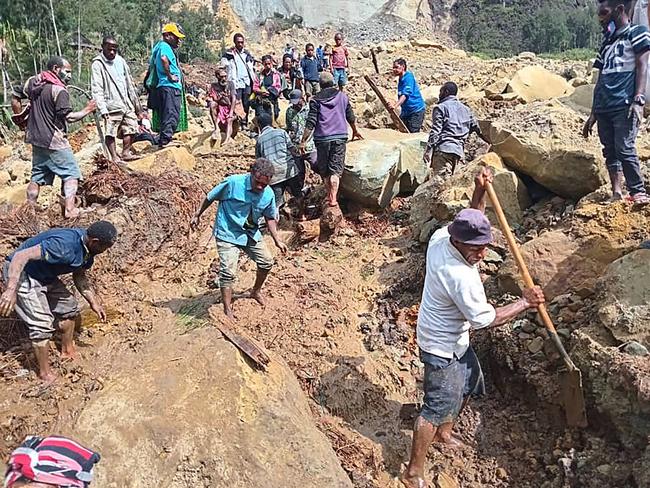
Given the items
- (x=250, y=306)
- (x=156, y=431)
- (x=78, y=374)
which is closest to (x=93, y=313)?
(x=78, y=374)

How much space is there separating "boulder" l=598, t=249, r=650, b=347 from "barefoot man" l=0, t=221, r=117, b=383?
10.8ft

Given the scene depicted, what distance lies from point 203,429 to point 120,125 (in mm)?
4685

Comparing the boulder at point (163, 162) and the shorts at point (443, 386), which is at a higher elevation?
the boulder at point (163, 162)

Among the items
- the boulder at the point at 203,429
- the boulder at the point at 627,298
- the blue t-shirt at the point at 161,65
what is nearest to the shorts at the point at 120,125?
the blue t-shirt at the point at 161,65

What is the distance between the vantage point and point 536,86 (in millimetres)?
10766

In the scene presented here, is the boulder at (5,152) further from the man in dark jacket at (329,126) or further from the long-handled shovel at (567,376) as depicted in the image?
the long-handled shovel at (567,376)

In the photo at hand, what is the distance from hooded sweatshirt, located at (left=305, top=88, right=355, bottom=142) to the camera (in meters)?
6.23

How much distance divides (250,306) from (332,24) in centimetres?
3892

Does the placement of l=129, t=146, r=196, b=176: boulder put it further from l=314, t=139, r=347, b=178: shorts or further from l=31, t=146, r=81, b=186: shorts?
l=314, t=139, r=347, b=178: shorts

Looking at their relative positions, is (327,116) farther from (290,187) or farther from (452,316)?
(452,316)

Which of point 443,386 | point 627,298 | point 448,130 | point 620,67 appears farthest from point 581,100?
point 443,386

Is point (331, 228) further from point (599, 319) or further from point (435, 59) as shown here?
point (435, 59)

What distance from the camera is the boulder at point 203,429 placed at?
3170 mm

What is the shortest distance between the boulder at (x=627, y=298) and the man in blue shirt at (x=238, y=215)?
2.48 metres
